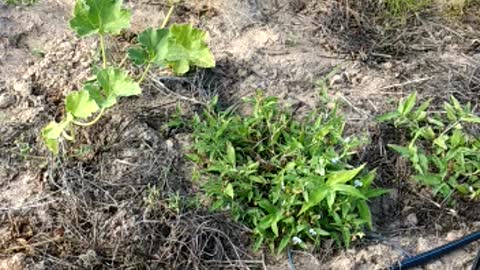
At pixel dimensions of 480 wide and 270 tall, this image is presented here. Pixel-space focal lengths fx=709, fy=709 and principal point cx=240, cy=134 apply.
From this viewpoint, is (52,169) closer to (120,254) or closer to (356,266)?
(120,254)

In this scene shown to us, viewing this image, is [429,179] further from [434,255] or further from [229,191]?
[229,191]

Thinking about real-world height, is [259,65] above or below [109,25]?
below

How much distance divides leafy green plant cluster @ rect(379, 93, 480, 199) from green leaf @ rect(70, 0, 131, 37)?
3.25ft

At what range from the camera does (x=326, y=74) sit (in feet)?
8.99

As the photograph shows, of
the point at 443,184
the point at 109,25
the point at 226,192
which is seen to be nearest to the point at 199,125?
the point at 226,192

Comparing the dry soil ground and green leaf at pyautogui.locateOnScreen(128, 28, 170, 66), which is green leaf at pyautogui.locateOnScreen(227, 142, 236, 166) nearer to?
the dry soil ground

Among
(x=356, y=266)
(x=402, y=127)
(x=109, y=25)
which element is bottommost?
(x=356, y=266)

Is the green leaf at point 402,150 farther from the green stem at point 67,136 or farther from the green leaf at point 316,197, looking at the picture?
the green stem at point 67,136

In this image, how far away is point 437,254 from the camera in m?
2.28

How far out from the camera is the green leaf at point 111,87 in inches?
91.1

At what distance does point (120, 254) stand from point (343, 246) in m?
0.71

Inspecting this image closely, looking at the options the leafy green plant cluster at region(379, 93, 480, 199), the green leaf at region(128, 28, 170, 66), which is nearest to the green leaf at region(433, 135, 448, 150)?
the leafy green plant cluster at region(379, 93, 480, 199)

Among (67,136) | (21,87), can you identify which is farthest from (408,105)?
(21,87)

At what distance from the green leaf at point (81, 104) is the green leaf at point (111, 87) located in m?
0.02
